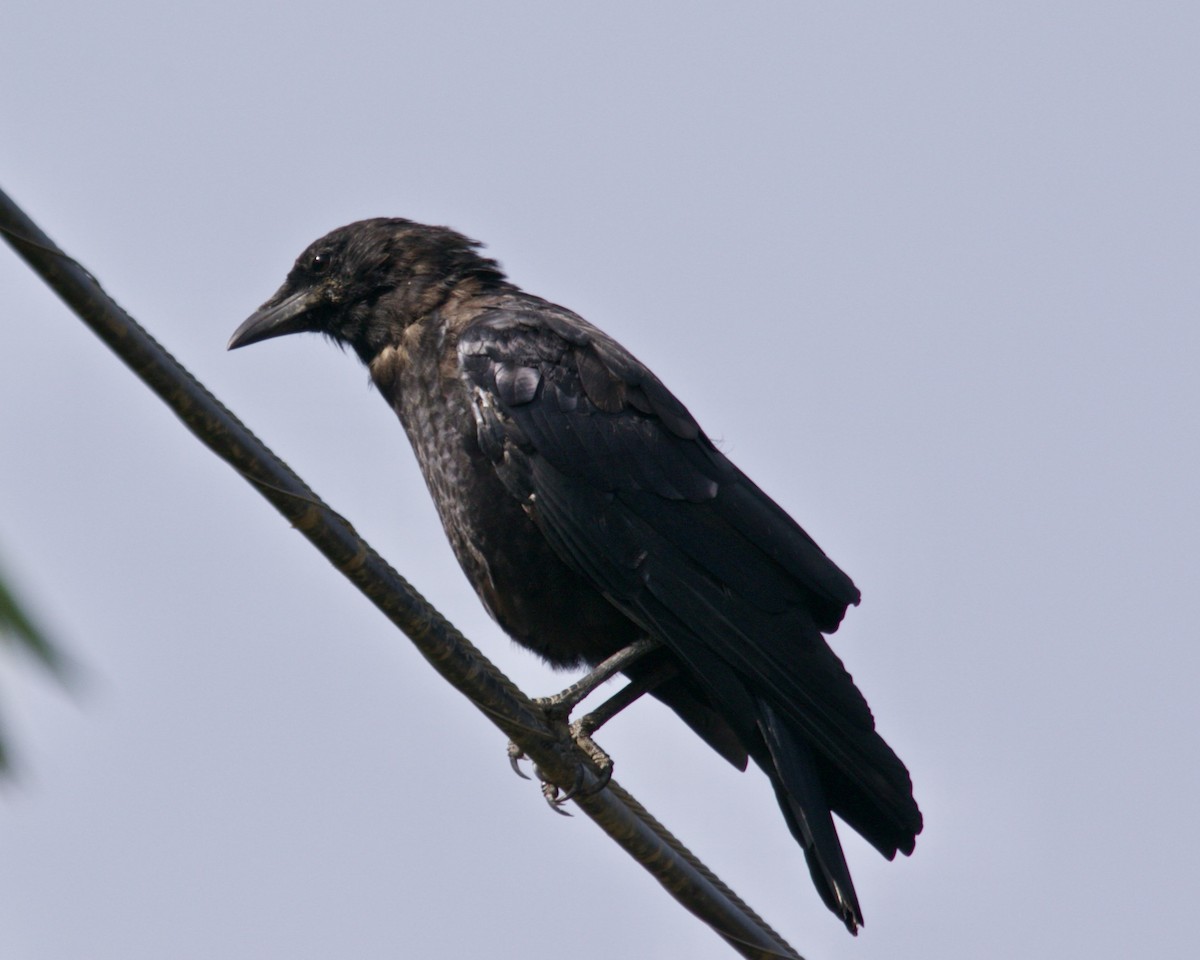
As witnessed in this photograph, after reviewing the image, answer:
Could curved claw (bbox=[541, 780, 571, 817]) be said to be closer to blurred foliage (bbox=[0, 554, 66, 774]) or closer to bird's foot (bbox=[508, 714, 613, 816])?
bird's foot (bbox=[508, 714, 613, 816])

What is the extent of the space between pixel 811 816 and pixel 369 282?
9.42ft

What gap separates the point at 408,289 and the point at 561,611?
1653 mm

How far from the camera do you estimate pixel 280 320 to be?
251 inches

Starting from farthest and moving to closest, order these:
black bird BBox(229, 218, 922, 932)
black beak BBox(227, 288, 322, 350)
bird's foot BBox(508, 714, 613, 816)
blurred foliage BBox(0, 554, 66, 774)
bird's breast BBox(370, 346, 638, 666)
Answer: black beak BBox(227, 288, 322, 350) < bird's breast BBox(370, 346, 638, 666) < black bird BBox(229, 218, 922, 932) < bird's foot BBox(508, 714, 613, 816) < blurred foliage BBox(0, 554, 66, 774)

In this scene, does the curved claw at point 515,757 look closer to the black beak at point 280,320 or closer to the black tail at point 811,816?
the black tail at point 811,816

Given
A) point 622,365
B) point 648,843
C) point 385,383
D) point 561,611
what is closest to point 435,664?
point 648,843

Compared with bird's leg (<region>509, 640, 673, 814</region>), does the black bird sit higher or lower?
higher

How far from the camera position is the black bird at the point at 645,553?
4.93m

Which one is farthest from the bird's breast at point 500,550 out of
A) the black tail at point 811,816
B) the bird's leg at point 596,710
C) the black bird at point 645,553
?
the black tail at point 811,816

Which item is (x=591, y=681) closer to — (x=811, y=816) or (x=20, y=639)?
(x=811, y=816)

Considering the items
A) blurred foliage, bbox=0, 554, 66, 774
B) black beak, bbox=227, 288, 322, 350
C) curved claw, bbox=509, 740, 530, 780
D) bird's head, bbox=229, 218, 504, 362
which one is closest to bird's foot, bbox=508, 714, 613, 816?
curved claw, bbox=509, 740, 530, 780

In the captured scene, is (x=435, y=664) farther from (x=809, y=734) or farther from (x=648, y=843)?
(x=809, y=734)

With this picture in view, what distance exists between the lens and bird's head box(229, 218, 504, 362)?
6031 millimetres

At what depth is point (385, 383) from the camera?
231 inches
